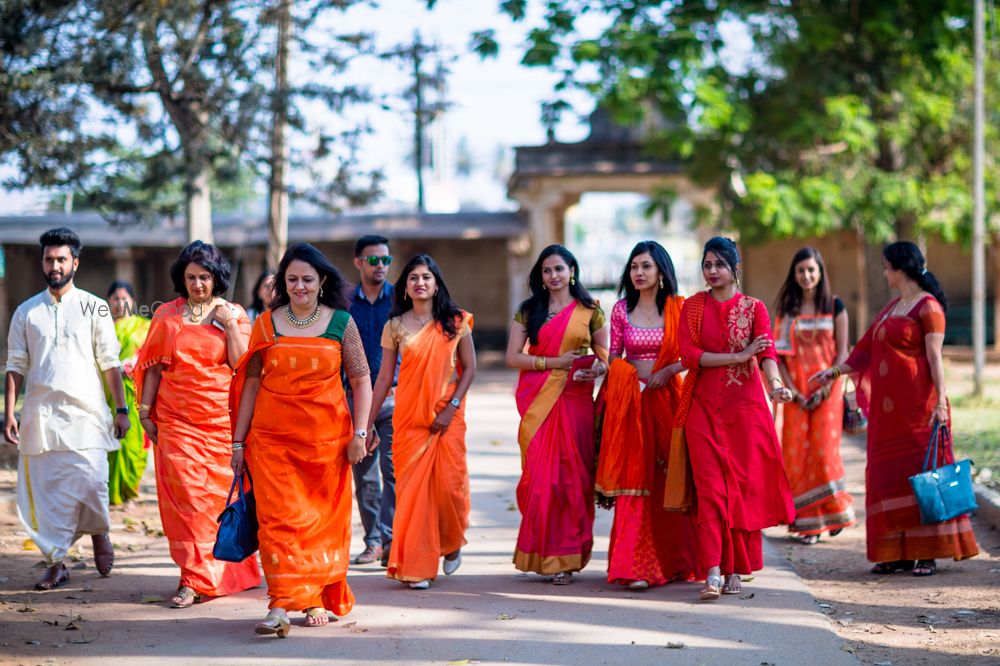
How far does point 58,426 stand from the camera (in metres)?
6.79

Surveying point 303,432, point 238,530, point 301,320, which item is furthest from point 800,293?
point 238,530

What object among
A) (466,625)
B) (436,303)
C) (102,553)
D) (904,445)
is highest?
(436,303)

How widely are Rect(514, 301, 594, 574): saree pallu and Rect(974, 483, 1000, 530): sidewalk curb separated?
3.27 metres

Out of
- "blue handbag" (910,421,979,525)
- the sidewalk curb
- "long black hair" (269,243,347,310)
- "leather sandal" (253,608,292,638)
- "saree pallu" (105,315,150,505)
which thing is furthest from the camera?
"saree pallu" (105,315,150,505)

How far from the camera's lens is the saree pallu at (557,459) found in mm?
6727

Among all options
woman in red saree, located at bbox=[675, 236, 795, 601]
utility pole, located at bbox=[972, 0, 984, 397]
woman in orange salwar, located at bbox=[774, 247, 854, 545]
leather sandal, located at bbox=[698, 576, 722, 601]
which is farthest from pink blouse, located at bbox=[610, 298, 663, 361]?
utility pole, located at bbox=[972, 0, 984, 397]

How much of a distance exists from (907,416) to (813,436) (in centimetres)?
145

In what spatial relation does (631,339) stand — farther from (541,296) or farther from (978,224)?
(978,224)

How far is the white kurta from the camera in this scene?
6.77m

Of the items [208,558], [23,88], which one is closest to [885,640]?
[208,558]

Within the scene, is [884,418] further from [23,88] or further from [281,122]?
[281,122]

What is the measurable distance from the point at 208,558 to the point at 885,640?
3.51m

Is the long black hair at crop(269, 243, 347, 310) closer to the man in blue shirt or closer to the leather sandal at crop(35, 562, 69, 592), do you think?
the man in blue shirt

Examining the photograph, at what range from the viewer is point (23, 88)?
35.0 ft
